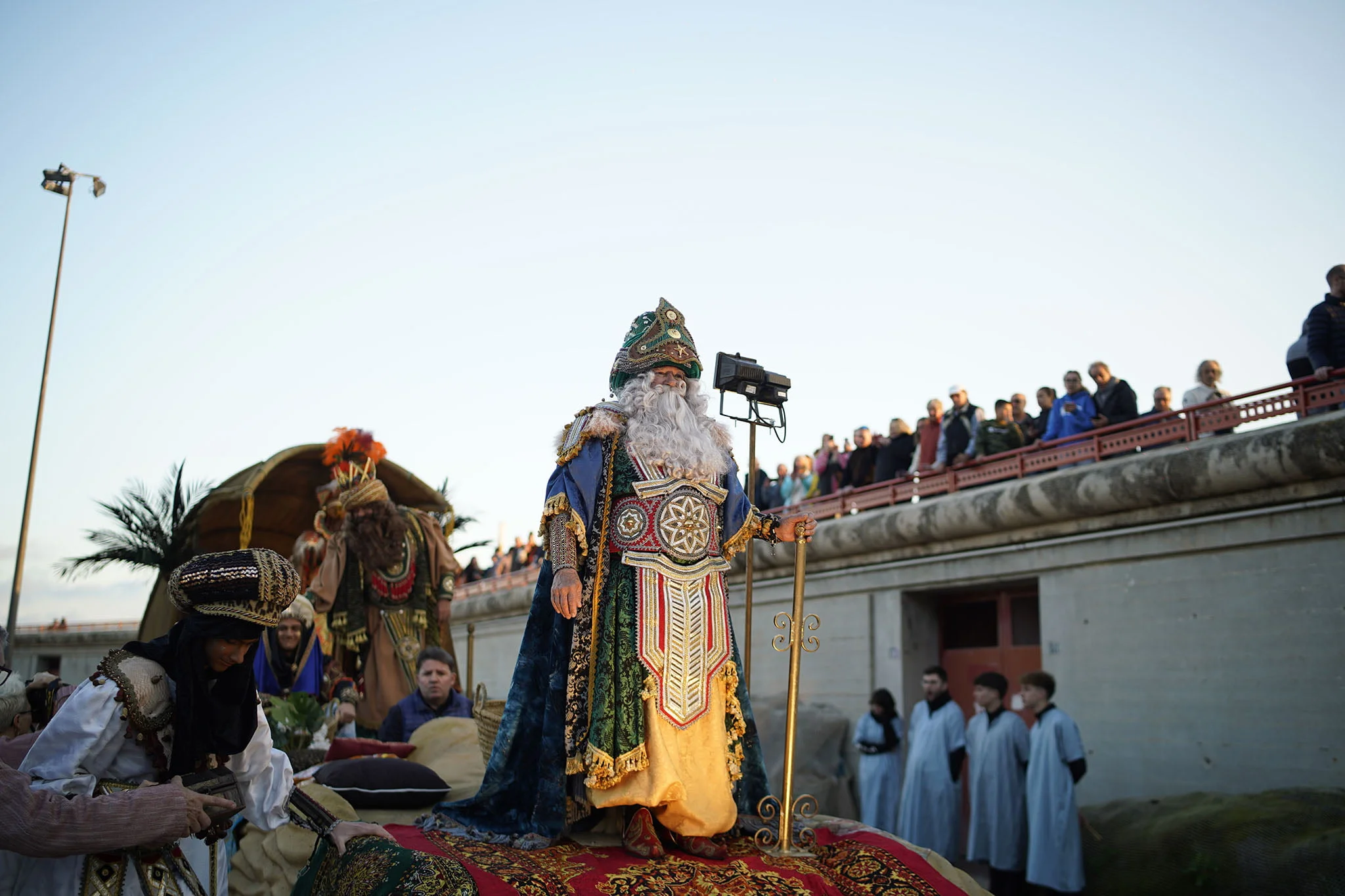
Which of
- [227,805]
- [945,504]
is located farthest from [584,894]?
[945,504]

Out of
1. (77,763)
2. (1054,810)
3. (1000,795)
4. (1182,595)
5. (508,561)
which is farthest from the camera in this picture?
(508,561)

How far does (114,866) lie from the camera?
2.66 metres

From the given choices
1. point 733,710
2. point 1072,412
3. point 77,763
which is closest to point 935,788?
point 1072,412

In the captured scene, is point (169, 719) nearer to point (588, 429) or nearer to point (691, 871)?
point (691, 871)

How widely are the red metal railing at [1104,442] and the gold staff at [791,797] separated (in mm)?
5273

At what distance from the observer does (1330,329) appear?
26.1 ft

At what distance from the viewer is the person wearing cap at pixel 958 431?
11180mm

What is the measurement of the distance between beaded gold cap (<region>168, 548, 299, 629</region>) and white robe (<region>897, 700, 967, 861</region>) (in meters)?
7.03

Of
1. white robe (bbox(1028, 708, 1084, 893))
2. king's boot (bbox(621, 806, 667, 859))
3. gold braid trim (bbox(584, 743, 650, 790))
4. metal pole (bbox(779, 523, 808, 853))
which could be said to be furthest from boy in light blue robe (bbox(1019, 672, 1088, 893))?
gold braid trim (bbox(584, 743, 650, 790))

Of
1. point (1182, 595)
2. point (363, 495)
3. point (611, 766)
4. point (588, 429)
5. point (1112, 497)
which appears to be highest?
point (1112, 497)

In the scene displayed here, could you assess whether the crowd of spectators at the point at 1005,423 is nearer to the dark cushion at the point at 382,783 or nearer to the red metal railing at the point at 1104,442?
the red metal railing at the point at 1104,442

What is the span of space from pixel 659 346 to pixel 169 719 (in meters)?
2.50

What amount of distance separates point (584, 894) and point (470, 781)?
198 cm

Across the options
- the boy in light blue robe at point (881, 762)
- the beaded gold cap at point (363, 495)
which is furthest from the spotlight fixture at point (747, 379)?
the boy in light blue robe at point (881, 762)
